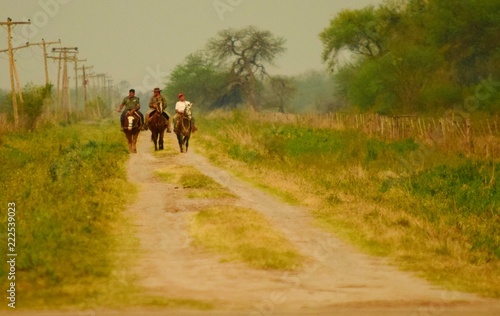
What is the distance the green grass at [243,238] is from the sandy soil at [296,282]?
0.70 ft

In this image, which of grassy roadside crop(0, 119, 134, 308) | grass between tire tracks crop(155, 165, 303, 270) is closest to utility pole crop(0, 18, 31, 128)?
grassy roadside crop(0, 119, 134, 308)

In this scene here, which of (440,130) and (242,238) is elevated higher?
(440,130)

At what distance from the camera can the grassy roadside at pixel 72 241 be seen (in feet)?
30.1

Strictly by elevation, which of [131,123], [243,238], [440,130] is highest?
[131,123]

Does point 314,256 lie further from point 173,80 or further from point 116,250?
point 173,80

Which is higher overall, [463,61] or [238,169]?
[463,61]

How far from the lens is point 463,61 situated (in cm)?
5097

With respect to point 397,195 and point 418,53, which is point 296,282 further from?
point 418,53

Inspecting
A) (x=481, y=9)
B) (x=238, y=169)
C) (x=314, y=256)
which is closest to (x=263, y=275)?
(x=314, y=256)

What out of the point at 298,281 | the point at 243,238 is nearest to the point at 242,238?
the point at 243,238

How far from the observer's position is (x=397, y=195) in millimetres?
16875

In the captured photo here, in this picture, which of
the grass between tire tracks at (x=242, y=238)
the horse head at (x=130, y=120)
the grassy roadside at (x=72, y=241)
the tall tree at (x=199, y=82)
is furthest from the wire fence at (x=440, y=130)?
the tall tree at (x=199, y=82)

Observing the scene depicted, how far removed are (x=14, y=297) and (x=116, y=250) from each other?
8.23ft

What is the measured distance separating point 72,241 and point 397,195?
768 cm
